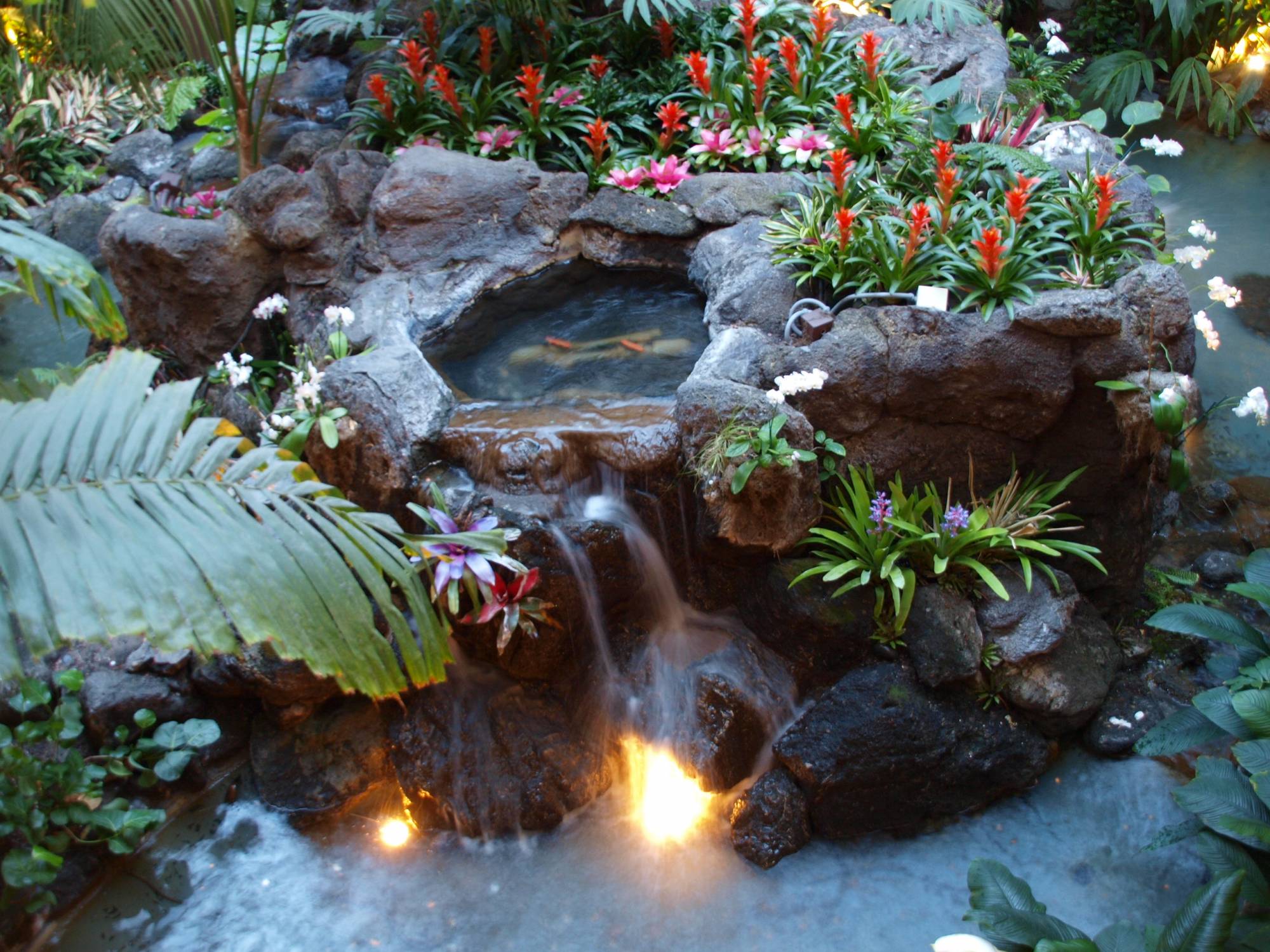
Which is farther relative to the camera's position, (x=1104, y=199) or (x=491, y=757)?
(x=1104, y=199)

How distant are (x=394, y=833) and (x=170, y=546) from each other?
2.05m

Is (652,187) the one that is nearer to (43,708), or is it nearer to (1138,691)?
(1138,691)

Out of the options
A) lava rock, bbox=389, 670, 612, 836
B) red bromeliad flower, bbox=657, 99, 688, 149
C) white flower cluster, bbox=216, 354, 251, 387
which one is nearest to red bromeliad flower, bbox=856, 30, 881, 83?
red bromeliad flower, bbox=657, 99, 688, 149

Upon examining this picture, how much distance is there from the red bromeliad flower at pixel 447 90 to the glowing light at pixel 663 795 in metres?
3.81

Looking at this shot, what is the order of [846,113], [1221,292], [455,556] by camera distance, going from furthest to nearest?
[846,113], [1221,292], [455,556]

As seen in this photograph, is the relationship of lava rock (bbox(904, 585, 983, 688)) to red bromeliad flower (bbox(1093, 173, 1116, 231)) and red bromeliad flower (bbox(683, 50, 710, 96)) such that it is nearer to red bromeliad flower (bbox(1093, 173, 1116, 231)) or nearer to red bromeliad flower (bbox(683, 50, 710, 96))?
red bromeliad flower (bbox(1093, 173, 1116, 231))

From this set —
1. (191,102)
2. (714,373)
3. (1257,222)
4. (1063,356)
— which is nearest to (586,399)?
(714,373)

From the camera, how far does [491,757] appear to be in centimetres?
358

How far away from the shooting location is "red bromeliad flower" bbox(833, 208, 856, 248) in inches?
154

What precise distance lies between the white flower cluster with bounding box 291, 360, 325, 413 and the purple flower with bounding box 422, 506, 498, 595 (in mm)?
739

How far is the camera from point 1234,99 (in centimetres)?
654

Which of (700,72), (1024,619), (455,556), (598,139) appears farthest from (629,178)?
(1024,619)

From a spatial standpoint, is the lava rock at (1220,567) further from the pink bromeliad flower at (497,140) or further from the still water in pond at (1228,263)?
the pink bromeliad flower at (497,140)

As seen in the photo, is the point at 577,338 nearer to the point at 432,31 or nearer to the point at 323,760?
the point at 323,760
